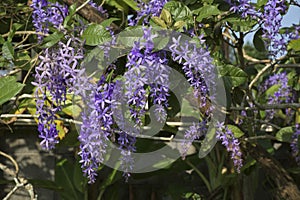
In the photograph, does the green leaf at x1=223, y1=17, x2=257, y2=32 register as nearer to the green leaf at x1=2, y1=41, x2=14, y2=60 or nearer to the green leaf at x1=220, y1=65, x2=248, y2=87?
the green leaf at x1=220, y1=65, x2=248, y2=87

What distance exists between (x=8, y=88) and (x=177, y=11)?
559 mm

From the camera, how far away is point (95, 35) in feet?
4.72

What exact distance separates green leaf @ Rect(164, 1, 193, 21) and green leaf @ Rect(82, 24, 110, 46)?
0.20m

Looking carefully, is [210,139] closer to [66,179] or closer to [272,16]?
[272,16]

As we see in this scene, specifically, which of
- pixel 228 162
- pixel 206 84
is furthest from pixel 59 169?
pixel 206 84

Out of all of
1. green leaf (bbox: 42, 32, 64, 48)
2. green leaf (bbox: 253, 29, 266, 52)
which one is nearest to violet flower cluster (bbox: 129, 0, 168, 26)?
green leaf (bbox: 42, 32, 64, 48)

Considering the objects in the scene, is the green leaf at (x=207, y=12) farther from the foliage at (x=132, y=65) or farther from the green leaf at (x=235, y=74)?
the green leaf at (x=235, y=74)

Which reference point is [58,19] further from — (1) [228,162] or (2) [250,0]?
(1) [228,162]

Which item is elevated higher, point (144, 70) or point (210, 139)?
point (144, 70)

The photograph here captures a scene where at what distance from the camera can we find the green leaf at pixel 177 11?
4.97ft

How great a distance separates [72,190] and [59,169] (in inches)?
5.8

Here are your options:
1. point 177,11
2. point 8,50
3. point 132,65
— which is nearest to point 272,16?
point 177,11

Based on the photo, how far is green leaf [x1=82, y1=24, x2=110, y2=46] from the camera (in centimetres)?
143

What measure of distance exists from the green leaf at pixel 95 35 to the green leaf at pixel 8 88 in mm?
275
